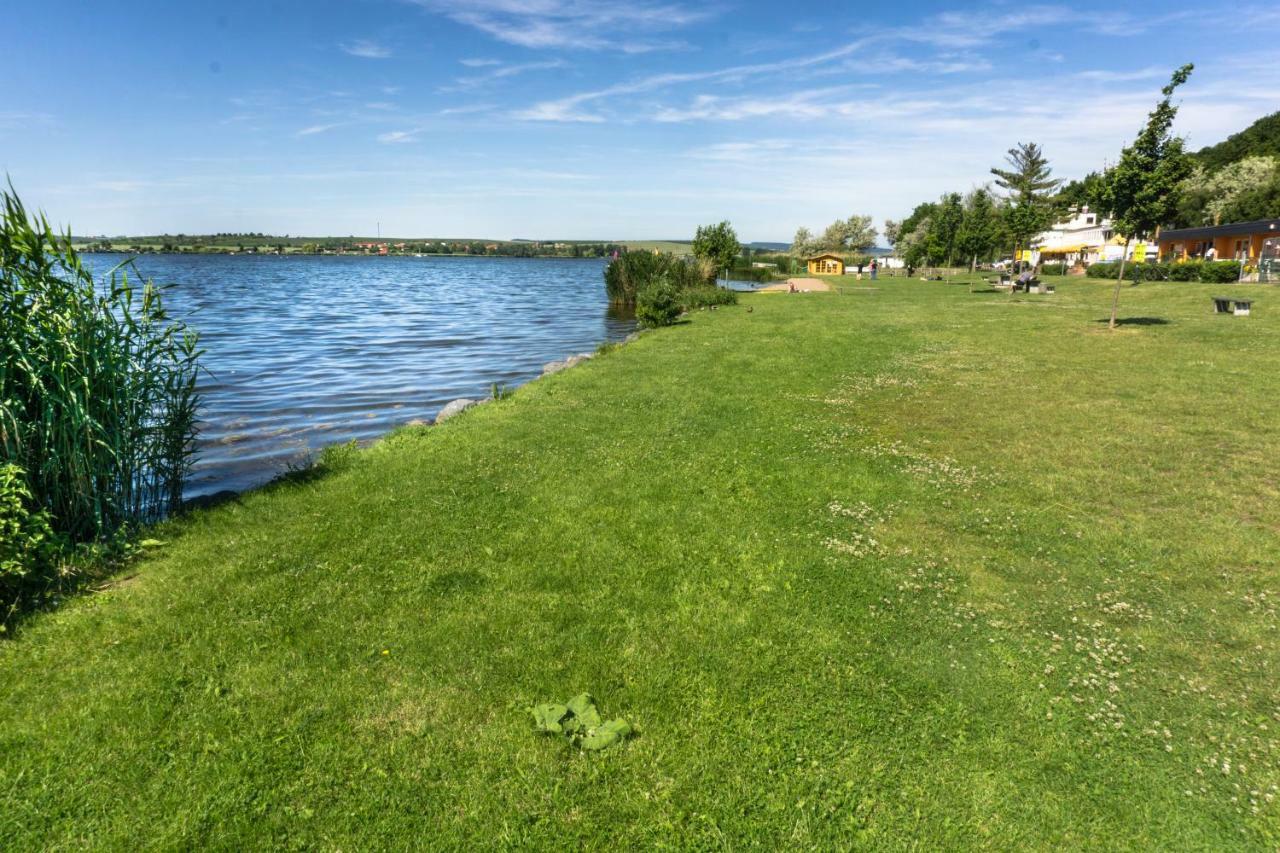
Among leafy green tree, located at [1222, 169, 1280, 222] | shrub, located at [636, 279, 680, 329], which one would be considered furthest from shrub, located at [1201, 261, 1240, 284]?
shrub, located at [636, 279, 680, 329]

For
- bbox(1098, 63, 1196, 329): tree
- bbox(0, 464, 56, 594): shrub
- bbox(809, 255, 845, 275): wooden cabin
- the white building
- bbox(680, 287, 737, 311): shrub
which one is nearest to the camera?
bbox(0, 464, 56, 594): shrub

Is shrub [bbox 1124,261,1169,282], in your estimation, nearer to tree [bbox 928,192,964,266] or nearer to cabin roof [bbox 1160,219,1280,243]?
cabin roof [bbox 1160,219,1280,243]

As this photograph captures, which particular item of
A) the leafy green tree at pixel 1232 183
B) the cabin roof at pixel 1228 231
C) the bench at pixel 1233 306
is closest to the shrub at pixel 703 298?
the bench at pixel 1233 306

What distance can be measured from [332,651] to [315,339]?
1270 inches

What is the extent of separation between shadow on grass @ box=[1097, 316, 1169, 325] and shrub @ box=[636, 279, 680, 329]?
1880 cm

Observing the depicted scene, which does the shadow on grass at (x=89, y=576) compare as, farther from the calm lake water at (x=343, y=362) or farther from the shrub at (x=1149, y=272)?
the shrub at (x=1149, y=272)

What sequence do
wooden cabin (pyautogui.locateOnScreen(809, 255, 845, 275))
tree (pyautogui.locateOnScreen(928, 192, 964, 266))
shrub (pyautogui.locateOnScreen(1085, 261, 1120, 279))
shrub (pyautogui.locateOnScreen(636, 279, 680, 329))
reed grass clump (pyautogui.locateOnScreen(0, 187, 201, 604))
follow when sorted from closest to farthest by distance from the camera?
reed grass clump (pyautogui.locateOnScreen(0, 187, 201, 604)), shrub (pyautogui.locateOnScreen(636, 279, 680, 329)), shrub (pyautogui.locateOnScreen(1085, 261, 1120, 279)), tree (pyautogui.locateOnScreen(928, 192, 964, 266)), wooden cabin (pyautogui.locateOnScreen(809, 255, 845, 275))

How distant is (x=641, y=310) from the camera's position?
1312 inches

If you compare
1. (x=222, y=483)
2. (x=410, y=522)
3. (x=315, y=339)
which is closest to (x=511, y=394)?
(x=222, y=483)

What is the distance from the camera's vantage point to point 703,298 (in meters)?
41.2

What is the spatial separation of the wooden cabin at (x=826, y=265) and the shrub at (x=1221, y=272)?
41.7 metres

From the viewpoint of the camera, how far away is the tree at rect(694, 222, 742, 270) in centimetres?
4950

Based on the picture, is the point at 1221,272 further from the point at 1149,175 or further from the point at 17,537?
the point at 17,537

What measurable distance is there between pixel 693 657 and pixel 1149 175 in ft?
81.8
